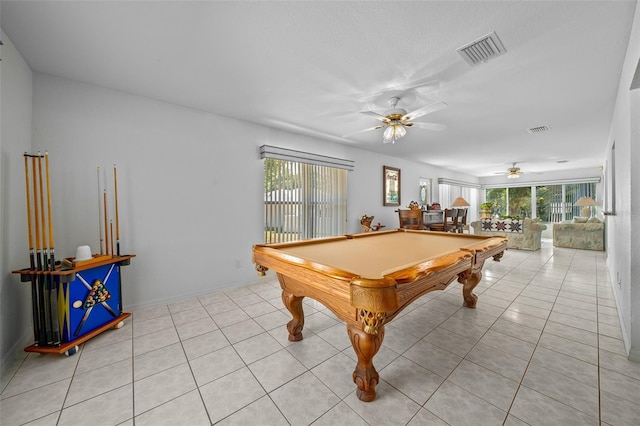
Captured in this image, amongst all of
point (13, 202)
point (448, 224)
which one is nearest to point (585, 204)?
point (448, 224)

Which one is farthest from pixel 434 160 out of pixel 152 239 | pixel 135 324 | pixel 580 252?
pixel 135 324

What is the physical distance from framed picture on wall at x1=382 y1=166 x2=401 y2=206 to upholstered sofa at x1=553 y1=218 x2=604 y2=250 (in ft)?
14.7

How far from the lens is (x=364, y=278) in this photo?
45.2 inches

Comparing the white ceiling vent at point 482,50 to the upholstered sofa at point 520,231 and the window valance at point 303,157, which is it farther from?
the upholstered sofa at point 520,231

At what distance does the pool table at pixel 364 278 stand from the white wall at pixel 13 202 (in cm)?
182

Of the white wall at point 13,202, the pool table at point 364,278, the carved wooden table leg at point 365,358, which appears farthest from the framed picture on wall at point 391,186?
the white wall at point 13,202

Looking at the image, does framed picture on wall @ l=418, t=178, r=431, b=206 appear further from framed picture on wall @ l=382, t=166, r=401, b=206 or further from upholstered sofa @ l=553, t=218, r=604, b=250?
upholstered sofa @ l=553, t=218, r=604, b=250

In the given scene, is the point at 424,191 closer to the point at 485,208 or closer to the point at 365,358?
the point at 485,208

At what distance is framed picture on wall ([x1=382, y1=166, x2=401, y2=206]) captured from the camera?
5766 millimetres

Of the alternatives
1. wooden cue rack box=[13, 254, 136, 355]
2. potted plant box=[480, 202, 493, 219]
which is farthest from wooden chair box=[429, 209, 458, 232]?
wooden cue rack box=[13, 254, 136, 355]

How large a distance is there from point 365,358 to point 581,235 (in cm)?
790

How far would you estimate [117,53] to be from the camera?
1980 mm

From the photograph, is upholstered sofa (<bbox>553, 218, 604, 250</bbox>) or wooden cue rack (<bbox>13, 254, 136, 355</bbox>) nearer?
wooden cue rack (<bbox>13, 254, 136, 355</bbox>)

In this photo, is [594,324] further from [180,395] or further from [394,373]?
[180,395]
